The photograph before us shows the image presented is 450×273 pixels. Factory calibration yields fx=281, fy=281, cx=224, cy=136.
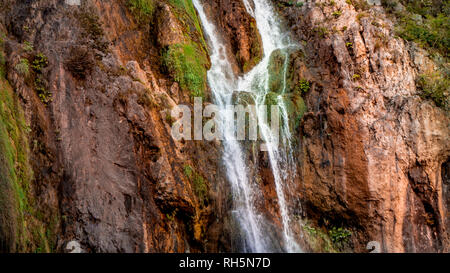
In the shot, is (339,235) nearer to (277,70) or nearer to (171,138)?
(171,138)

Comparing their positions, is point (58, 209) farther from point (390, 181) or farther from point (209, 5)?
point (209, 5)

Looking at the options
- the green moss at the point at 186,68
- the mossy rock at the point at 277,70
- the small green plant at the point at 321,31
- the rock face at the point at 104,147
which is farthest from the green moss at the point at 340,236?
the small green plant at the point at 321,31

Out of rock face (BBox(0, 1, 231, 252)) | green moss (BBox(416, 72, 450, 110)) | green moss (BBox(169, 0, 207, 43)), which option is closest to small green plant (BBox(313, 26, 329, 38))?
green moss (BBox(416, 72, 450, 110))

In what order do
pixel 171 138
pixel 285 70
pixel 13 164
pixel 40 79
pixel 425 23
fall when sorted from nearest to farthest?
pixel 13 164, pixel 40 79, pixel 171 138, pixel 285 70, pixel 425 23

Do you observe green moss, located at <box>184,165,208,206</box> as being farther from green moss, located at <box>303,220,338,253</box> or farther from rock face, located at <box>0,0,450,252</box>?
green moss, located at <box>303,220,338,253</box>

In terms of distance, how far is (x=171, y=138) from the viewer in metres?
7.61

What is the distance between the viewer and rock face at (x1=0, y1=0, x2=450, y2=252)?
604 centimetres

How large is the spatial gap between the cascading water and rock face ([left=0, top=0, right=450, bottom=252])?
39cm

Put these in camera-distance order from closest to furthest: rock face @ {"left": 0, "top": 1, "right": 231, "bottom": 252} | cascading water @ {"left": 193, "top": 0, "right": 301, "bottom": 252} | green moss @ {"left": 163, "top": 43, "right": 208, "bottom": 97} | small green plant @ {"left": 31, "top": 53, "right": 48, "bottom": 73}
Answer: rock face @ {"left": 0, "top": 1, "right": 231, "bottom": 252}
small green plant @ {"left": 31, "top": 53, "right": 48, "bottom": 73}
cascading water @ {"left": 193, "top": 0, "right": 301, "bottom": 252}
green moss @ {"left": 163, "top": 43, "right": 208, "bottom": 97}

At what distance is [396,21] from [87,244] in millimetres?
13509

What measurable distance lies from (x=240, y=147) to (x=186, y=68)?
3131 mm

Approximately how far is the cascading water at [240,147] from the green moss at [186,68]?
0.77m

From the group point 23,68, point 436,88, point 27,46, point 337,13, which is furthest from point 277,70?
point 23,68
